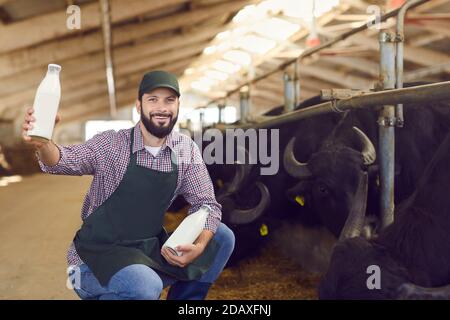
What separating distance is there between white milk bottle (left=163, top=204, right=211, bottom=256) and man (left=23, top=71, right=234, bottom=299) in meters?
0.03

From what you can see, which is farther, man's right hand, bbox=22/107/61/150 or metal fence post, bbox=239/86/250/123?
metal fence post, bbox=239/86/250/123

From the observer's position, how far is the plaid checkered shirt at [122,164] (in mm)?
2279

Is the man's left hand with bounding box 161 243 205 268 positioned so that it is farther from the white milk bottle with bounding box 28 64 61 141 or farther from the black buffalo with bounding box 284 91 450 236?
the black buffalo with bounding box 284 91 450 236

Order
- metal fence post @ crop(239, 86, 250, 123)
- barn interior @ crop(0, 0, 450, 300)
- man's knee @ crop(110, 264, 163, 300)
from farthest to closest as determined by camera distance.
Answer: metal fence post @ crop(239, 86, 250, 123) → barn interior @ crop(0, 0, 450, 300) → man's knee @ crop(110, 264, 163, 300)

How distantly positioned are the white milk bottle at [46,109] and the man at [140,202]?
17 centimetres

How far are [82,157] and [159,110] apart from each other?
0.35 m

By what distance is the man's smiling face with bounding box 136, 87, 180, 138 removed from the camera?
2252mm

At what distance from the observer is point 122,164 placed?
7.62 feet

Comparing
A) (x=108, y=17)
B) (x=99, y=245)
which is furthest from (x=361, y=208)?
(x=108, y=17)

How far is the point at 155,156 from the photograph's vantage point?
2346 millimetres

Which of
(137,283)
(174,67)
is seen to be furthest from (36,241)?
(174,67)

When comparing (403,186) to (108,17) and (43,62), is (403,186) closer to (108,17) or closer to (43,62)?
(108,17)

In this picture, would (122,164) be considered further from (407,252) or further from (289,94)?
(289,94)

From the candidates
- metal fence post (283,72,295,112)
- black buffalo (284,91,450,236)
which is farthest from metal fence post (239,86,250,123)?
black buffalo (284,91,450,236)
